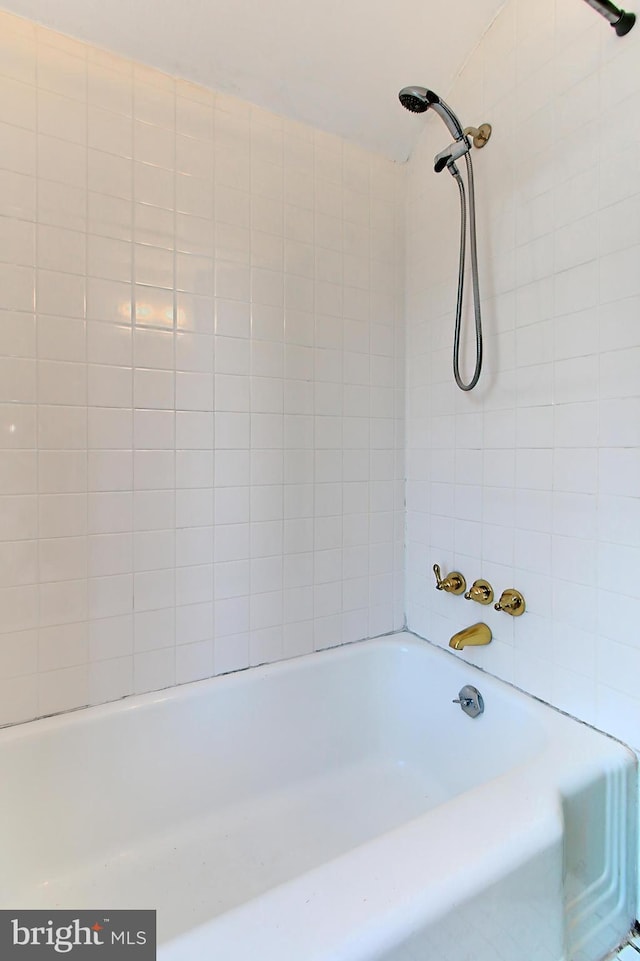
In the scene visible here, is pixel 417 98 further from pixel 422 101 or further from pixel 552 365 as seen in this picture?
pixel 552 365

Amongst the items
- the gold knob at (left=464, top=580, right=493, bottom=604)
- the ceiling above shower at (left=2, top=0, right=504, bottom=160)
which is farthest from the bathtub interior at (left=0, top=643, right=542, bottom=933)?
the ceiling above shower at (left=2, top=0, right=504, bottom=160)

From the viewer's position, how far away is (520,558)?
4.22 ft

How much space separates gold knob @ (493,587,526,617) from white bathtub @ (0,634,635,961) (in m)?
0.22

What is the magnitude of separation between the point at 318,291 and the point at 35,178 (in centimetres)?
81

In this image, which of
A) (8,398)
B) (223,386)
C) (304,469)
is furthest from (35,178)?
(304,469)

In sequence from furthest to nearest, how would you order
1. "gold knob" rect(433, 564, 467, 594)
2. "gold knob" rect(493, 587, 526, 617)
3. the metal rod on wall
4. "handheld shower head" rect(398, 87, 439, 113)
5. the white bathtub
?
"gold knob" rect(433, 564, 467, 594), "gold knob" rect(493, 587, 526, 617), "handheld shower head" rect(398, 87, 439, 113), the metal rod on wall, the white bathtub

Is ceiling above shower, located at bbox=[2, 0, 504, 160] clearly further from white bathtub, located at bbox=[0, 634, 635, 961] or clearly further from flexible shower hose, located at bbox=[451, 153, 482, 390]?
white bathtub, located at bbox=[0, 634, 635, 961]

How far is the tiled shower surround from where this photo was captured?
45.4 inches

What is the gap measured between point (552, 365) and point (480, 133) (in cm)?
75

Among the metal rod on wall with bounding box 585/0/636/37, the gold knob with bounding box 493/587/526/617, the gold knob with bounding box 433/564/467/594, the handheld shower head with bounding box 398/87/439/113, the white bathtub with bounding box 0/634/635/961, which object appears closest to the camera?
the white bathtub with bounding box 0/634/635/961

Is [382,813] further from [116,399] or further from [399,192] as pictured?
[399,192]

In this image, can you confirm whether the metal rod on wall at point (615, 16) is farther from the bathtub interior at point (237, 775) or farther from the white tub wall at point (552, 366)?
the bathtub interior at point (237, 775)
